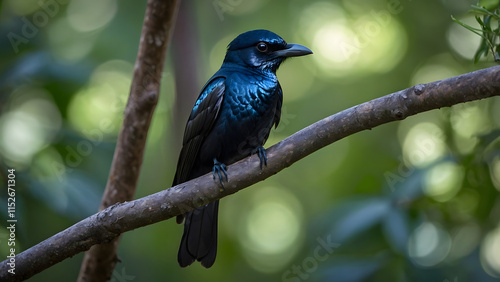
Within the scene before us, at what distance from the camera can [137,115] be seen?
3.59 meters

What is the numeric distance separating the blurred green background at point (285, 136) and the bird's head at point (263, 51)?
3.54 ft

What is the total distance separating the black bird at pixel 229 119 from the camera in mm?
3391

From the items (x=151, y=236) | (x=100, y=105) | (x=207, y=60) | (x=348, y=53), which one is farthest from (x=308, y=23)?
(x=151, y=236)

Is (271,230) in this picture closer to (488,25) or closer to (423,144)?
(423,144)

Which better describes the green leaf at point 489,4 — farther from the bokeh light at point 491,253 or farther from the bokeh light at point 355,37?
the bokeh light at point 355,37

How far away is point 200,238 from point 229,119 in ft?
2.61

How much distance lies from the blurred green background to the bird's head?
1.08m

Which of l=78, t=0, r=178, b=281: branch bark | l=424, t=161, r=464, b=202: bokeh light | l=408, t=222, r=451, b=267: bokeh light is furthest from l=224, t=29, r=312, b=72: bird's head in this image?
l=408, t=222, r=451, b=267: bokeh light

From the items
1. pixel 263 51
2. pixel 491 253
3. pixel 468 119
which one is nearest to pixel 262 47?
pixel 263 51

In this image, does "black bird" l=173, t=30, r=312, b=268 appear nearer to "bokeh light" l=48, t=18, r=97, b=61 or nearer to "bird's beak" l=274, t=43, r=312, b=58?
"bird's beak" l=274, t=43, r=312, b=58

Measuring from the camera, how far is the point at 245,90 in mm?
3416

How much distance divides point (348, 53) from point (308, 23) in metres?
0.51

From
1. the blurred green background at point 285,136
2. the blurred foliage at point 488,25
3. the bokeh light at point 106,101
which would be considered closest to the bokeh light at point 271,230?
the blurred green background at point 285,136

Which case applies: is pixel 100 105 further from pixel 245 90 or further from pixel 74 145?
pixel 245 90
